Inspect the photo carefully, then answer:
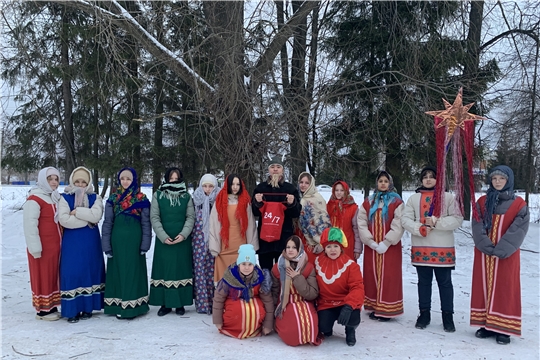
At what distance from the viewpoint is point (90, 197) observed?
511cm

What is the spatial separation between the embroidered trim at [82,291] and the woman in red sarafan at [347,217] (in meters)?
2.95

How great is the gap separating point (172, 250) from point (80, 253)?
1045 mm

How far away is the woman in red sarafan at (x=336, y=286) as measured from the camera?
4145 millimetres

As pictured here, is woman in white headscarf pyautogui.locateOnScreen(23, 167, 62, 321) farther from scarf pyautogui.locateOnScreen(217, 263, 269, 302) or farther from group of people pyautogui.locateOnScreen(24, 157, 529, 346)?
scarf pyautogui.locateOnScreen(217, 263, 269, 302)

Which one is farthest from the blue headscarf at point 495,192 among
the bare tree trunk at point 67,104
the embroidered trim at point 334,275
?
the bare tree trunk at point 67,104

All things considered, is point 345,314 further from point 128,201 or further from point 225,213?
point 128,201

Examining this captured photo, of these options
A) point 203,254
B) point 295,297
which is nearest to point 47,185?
point 203,254

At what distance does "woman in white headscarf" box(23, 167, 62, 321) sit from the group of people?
12mm

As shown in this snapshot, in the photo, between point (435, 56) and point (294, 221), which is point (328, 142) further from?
point (294, 221)

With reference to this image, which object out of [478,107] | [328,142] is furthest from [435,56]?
[328,142]

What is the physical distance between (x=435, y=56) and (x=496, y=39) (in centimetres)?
370

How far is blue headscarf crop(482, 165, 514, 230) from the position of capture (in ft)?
14.4

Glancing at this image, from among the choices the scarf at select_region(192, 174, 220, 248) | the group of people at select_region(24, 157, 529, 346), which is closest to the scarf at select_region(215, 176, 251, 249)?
the group of people at select_region(24, 157, 529, 346)

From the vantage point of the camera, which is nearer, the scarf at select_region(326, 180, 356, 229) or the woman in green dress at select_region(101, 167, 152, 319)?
the woman in green dress at select_region(101, 167, 152, 319)
